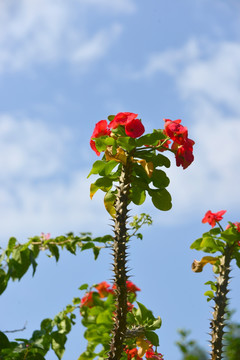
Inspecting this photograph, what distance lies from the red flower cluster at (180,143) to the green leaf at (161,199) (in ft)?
0.76

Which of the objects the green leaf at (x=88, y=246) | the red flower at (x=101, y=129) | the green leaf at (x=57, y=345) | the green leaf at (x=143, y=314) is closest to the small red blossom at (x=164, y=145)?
the red flower at (x=101, y=129)

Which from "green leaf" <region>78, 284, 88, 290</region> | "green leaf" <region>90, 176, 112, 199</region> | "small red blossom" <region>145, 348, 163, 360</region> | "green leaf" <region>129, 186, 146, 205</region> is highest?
"green leaf" <region>78, 284, 88, 290</region>

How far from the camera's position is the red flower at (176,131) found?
3.38 metres

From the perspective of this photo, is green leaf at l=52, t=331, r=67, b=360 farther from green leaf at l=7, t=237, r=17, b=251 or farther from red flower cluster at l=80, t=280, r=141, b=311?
red flower cluster at l=80, t=280, r=141, b=311

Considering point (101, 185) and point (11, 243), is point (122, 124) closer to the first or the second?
point (101, 185)

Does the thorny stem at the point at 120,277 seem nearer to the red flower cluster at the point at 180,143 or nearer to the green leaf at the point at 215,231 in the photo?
the red flower cluster at the point at 180,143

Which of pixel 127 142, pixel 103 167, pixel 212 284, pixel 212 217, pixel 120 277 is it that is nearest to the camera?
pixel 120 277

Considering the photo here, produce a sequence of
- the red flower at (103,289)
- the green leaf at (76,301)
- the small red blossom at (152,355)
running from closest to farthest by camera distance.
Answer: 1. the small red blossom at (152,355)
2. the green leaf at (76,301)
3. the red flower at (103,289)

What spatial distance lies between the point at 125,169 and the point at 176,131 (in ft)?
1.45

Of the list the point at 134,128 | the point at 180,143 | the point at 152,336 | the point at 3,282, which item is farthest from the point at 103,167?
the point at 152,336

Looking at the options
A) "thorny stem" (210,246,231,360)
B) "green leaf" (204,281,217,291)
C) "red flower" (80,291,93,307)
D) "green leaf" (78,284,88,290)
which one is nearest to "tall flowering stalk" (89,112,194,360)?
"thorny stem" (210,246,231,360)

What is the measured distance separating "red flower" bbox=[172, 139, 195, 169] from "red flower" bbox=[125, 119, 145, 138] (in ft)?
1.03

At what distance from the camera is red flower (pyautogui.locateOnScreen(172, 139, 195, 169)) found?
11.2 ft

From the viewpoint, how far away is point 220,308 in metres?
4.14
